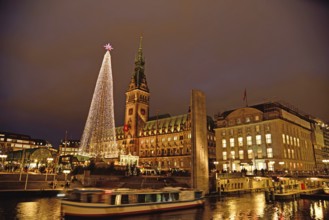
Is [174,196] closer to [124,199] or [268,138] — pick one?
[124,199]

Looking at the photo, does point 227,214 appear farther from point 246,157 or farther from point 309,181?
point 246,157

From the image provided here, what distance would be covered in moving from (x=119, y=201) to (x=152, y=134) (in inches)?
5154

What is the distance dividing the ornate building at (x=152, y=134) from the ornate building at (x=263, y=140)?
86.2 feet

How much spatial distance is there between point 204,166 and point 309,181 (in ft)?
162

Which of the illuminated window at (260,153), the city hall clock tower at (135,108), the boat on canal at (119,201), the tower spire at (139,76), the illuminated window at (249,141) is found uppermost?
the tower spire at (139,76)

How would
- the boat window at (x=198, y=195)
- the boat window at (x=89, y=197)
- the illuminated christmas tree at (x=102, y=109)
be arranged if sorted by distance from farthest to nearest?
the illuminated christmas tree at (x=102, y=109)
the boat window at (x=198, y=195)
the boat window at (x=89, y=197)

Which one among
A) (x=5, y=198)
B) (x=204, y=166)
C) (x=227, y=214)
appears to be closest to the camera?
(x=227, y=214)

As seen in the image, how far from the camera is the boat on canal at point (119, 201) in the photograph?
32.2 meters

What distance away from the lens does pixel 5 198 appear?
156ft

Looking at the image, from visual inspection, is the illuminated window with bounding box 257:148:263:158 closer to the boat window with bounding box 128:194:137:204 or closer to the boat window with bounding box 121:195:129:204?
the boat window with bounding box 128:194:137:204

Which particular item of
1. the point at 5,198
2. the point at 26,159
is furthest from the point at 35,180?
the point at 26,159

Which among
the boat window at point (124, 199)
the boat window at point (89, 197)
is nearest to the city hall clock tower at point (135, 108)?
the boat window at point (124, 199)

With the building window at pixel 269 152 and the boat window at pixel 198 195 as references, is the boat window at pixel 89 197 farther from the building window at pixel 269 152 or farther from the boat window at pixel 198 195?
the building window at pixel 269 152

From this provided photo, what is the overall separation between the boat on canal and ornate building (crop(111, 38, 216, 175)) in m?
96.1
